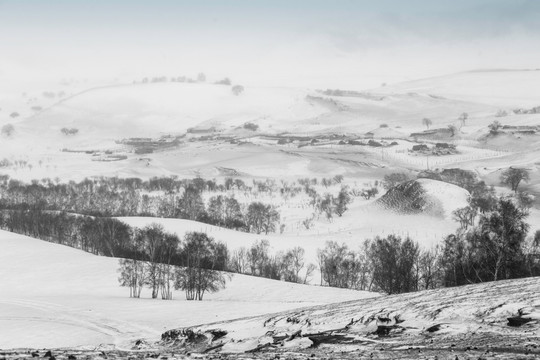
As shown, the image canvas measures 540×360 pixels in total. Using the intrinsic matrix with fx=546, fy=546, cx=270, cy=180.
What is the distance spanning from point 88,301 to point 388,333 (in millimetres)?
64320

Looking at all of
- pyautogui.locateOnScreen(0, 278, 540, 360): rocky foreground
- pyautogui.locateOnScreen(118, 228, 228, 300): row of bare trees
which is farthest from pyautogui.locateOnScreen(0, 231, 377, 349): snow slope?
pyautogui.locateOnScreen(0, 278, 540, 360): rocky foreground

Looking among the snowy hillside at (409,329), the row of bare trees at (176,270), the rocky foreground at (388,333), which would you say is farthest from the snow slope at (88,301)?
the snowy hillside at (409,329)

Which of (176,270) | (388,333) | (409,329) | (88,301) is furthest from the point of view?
(176,270)

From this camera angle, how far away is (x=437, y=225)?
627 feet

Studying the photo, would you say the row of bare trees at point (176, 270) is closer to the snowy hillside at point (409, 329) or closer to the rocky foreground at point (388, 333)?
the rocky foreground at point (388, 333)

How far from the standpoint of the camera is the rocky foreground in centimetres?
2370

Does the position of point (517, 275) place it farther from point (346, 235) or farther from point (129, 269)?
point (346, 235)

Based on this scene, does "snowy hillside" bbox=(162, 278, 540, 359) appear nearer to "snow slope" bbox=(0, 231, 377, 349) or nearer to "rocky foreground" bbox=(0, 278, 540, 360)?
"rocky foreground" bbox=(0, 278, 540, 360)

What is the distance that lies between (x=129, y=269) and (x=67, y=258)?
3296 centimetres

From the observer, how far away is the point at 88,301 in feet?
269

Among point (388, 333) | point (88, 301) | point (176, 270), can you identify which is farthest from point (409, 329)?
point (176, 270)

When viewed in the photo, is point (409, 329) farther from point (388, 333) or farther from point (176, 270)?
point (176, 270)

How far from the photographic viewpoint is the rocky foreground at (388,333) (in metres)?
23.7

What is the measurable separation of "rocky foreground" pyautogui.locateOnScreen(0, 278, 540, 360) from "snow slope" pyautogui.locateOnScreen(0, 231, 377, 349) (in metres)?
16.4
